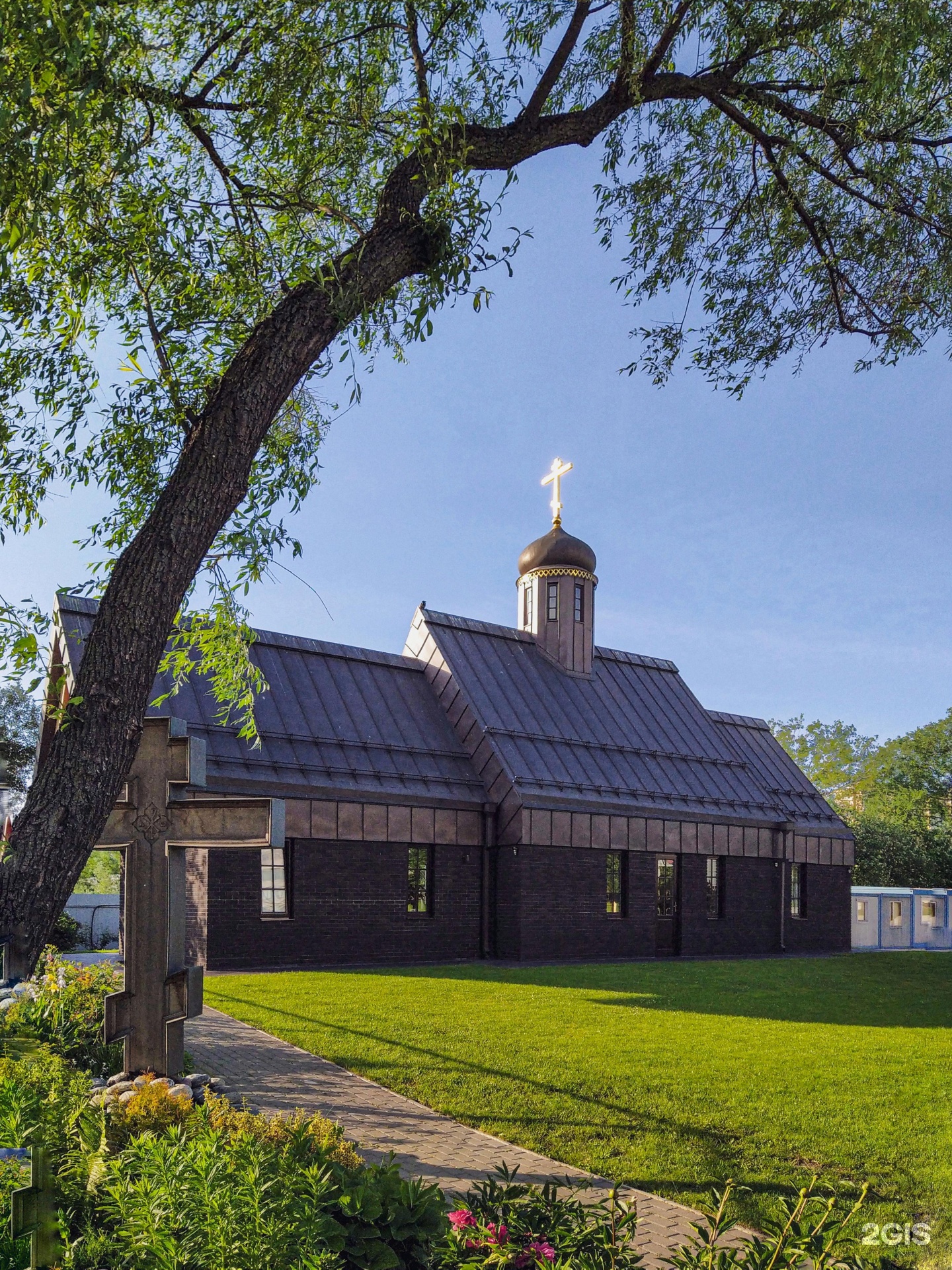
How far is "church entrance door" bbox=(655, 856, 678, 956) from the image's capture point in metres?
23.0

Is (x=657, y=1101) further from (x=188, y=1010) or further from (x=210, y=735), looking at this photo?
(x=210, y=735)

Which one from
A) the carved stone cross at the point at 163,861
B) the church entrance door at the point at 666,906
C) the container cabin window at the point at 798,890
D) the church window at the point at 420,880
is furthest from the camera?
the container cabin window at the point at 798,890

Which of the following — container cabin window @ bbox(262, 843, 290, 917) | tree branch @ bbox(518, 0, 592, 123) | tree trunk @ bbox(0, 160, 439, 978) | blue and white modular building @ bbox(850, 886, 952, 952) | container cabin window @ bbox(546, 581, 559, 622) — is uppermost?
tree branch @ bbox(518, 0, 592, 123)

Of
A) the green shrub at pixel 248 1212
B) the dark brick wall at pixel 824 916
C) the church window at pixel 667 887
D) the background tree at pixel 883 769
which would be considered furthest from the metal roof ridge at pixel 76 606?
the background tree at pixel 883 769

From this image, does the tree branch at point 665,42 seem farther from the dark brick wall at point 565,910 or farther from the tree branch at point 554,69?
the dark brick wall at point 565,910

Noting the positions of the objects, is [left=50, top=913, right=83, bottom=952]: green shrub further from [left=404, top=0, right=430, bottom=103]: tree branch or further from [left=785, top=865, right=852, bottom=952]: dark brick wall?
[left=404, top=0, right=430, bottom=103]: tree branch

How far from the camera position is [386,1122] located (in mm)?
7367

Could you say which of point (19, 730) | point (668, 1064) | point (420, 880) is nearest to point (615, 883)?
point (420, 880)

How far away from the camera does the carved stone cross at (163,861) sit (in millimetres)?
6773

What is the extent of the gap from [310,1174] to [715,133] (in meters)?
7.34

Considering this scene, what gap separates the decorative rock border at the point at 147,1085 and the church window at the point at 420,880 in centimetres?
1213

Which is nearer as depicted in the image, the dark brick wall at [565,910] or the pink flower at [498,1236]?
the pink flower at [498,1236]

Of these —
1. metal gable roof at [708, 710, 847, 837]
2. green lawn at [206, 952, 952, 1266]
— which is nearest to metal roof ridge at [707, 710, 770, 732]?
metal gable roof at [708, 710, 847, 837]

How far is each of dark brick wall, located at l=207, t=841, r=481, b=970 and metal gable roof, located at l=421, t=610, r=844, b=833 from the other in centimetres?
249
